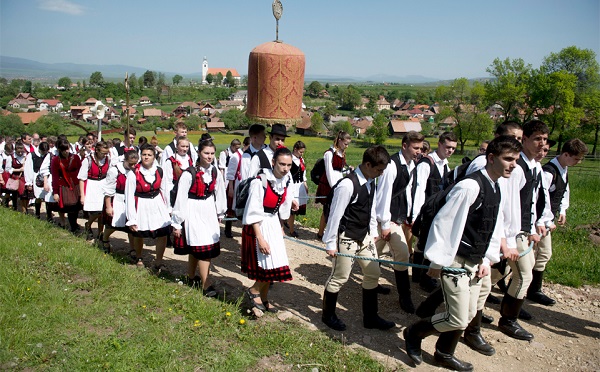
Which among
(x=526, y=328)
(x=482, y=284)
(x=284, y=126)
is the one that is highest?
(x=284, y=126)

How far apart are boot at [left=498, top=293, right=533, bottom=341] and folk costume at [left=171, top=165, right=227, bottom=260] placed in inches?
135

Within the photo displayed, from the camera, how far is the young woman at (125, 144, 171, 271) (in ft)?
20.2

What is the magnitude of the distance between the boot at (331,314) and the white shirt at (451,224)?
139 centimetres

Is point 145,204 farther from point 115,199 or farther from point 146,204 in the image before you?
point 115,199

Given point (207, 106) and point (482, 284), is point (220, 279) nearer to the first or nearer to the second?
point (482, 284)

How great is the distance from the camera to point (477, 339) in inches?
179

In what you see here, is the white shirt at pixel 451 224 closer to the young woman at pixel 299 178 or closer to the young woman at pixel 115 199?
the young woman at pixel 299 178

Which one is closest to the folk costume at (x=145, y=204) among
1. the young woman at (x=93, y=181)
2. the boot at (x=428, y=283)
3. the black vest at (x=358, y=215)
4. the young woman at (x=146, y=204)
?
the young woman at (x=146, y=204)

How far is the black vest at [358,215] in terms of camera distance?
4457 mm

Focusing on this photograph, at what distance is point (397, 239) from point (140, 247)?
3734mm

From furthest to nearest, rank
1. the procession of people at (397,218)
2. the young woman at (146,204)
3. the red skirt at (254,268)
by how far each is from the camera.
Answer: the young woman at (146,204)
the red skirt at (254,268)
the procession of people at (397,218)

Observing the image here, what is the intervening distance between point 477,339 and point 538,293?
1.94 meters

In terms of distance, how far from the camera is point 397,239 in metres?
5.31

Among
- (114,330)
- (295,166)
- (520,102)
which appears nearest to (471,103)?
(520,102)
